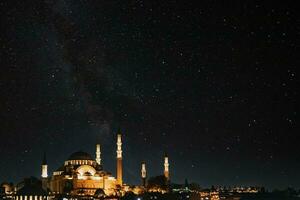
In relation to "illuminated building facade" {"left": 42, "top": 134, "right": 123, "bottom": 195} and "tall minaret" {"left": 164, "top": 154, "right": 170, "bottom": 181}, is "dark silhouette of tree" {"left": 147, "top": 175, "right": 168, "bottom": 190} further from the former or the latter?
"illuminated building facade" {"left": 42, "top": 134, "right": 123, "bottom": 195}

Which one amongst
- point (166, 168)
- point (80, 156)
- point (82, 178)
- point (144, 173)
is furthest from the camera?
point (166, 168)

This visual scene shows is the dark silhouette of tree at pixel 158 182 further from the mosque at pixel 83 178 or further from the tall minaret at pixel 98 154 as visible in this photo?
the tall minaret at pixel 98 154

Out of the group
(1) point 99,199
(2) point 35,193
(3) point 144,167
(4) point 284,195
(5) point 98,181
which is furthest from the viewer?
(4) point 284,195

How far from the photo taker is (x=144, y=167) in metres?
96.6

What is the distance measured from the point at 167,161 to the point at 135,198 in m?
23.9

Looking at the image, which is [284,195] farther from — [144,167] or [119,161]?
[119,161]

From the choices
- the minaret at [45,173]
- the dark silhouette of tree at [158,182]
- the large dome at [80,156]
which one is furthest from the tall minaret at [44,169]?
the dark silhouette of tree at [158,182]

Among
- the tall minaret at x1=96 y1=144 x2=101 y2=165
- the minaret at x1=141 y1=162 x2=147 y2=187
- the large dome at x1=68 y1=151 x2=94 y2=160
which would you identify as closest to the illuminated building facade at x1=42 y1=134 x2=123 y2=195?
the large dome at x1=68 y1=151 x2=94 y2=160

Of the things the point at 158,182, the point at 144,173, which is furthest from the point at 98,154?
the point at 158,182

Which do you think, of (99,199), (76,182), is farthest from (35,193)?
(99,199)

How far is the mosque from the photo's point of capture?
8150 centimetres

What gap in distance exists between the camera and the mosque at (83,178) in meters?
81.5

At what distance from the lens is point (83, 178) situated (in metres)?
83.0

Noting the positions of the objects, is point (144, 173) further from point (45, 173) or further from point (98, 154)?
point (45, 173)
